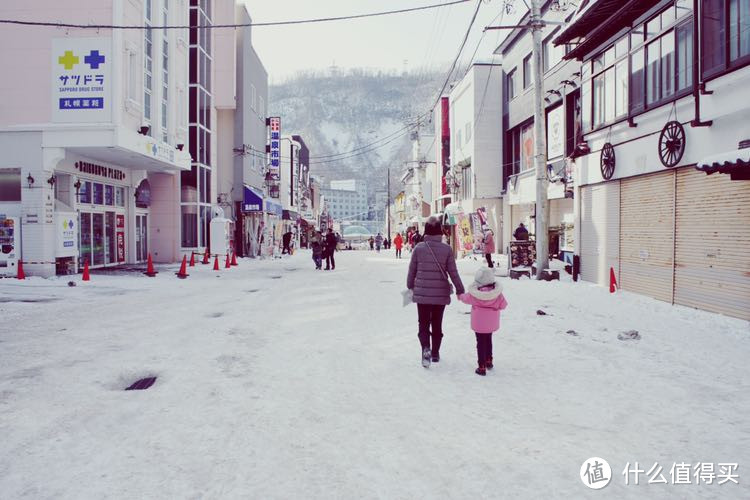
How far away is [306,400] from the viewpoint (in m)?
5.33

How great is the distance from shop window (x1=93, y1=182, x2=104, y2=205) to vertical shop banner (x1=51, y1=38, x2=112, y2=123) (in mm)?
4443

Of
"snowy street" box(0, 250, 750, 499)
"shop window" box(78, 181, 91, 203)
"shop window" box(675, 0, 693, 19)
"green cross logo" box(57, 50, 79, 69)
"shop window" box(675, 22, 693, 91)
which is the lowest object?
"snowy street" box(0, 250, 750, 499)

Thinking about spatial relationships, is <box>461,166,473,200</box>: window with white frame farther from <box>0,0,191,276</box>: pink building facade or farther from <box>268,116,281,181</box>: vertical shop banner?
<box>0,0,191,276</box>: pink building facade

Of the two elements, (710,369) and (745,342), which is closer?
(710,369)

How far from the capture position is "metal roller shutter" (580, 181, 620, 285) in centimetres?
1552

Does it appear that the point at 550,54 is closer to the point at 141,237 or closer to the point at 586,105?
the point at 586,105

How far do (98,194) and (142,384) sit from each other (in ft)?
60.2

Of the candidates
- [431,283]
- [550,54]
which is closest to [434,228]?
[431,283]

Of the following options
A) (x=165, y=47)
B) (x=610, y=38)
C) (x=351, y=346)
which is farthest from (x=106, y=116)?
(x=610, y=38)

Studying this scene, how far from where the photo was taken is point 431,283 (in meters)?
6.71

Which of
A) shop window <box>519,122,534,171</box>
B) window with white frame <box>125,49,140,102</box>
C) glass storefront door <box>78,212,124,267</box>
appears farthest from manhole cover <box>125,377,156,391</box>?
shop window <box>519,122,534,171</box>

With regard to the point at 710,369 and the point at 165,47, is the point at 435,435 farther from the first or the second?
the point at 165,47

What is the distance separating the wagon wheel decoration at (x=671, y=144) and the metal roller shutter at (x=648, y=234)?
0.38 meters

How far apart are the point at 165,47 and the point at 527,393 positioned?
24521 mm
